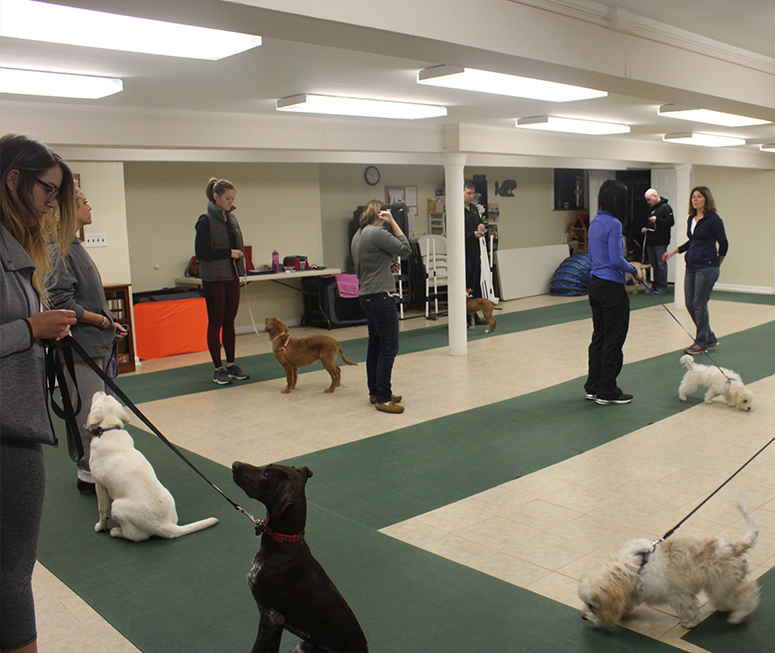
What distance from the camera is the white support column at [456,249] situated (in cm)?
729

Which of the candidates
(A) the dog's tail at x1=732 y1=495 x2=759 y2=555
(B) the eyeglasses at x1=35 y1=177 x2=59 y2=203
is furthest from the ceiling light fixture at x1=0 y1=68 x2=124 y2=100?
(A) the dog's tail at x1=732 y1=495 x2=759 y2=555

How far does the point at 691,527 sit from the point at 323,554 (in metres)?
1.66

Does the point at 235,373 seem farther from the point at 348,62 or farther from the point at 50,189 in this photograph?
the point at 50,189

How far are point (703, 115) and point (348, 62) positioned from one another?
4018 mm

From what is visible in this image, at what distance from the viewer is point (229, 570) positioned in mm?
2928

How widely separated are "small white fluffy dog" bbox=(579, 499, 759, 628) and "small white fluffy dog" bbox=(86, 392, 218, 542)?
1.84m

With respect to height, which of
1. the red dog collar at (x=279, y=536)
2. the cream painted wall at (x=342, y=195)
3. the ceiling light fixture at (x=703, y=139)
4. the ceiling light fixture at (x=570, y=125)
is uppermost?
the ceiling light fixture at (x=703, y=139)

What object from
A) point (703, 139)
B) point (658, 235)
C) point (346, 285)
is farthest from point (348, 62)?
point (658, 235)

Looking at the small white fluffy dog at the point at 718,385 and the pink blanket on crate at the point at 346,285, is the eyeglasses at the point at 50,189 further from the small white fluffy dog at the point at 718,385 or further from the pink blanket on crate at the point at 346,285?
the pink blanket on crate at the point at 346,285

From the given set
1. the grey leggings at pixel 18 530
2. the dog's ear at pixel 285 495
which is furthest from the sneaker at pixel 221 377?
the grey leggings at pixel 18 530

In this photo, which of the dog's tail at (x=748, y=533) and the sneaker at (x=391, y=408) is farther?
the sneaker at (x=391, y=408)

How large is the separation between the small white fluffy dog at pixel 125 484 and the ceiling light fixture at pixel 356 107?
9.56ft

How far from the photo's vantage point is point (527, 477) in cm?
393

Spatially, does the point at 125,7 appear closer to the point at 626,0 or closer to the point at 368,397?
the point at 626,0
